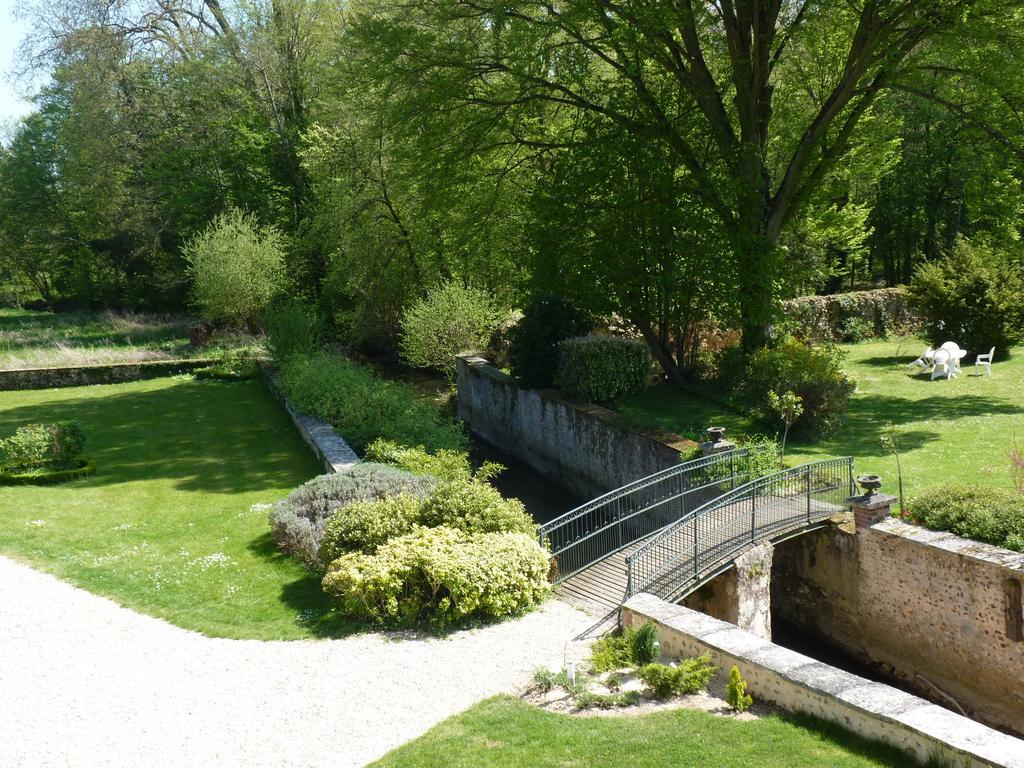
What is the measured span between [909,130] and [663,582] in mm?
30862

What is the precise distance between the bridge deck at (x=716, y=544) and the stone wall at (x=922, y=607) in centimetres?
65

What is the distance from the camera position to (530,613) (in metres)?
11.4

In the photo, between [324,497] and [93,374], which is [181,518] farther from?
[93,374]

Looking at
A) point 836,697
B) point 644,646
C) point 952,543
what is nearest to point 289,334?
point 644,646

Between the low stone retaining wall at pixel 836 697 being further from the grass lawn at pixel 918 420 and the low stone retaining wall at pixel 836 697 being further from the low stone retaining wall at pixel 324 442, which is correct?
the low stone retaining wall at pixel 324 442

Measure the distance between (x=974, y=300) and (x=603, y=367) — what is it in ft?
37.1

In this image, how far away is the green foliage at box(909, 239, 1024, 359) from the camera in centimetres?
2412

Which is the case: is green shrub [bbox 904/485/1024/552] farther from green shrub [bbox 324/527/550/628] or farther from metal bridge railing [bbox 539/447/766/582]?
green shrub [bbox 324/527/550/628]

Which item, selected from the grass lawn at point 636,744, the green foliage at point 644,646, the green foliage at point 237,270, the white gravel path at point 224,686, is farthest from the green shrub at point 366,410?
the green foliage at point 237,270

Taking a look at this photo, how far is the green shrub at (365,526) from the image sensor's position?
40.7ft

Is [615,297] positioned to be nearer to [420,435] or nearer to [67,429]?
[420,435]

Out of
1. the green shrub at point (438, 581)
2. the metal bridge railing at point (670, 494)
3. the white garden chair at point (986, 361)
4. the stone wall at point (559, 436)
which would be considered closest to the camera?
the green shrub at point (438, 581)

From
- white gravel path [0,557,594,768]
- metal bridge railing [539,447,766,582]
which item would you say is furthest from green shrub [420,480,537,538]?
white gravel path [0,557,594,768]

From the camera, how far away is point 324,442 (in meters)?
19.0
